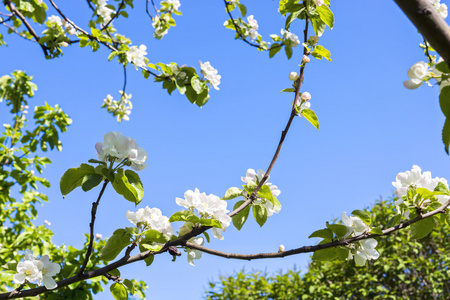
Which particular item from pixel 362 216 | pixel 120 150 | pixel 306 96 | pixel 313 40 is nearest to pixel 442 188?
pixel 362 216

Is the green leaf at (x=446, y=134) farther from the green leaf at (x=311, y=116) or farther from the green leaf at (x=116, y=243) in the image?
the green leaf at (x=116, y=243)

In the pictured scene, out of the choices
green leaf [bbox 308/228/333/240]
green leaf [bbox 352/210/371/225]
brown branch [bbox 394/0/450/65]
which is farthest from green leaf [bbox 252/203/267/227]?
brown branch [bbox 394/0/450/65]

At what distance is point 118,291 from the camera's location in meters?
1.45

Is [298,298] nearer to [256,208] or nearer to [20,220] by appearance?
[20,220]

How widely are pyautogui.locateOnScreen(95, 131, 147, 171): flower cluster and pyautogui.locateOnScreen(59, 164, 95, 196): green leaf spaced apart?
52mm

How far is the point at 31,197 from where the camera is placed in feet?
14.5

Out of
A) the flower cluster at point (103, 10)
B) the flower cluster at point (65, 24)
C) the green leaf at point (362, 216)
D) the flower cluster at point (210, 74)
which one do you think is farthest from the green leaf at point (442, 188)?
the flower cluster at point (65, 24)

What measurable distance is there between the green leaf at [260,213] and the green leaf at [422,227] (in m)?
0.54

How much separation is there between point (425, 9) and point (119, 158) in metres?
0.89

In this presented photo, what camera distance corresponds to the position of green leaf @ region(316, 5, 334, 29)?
5.49 feet

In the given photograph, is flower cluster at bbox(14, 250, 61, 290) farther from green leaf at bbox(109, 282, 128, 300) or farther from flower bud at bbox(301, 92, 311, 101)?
flower bud at bbox(301, 92, 311, 101)

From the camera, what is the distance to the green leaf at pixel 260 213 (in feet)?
5.08

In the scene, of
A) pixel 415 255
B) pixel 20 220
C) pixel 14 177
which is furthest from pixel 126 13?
pixel 415 255

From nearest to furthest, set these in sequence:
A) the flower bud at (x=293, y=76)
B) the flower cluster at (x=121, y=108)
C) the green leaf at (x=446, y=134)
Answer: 1. the green leaf at (x=446, y=134)
2. the flower bud at (x=293, y=76)
3. the flower cluster at (x=121, y=108)
